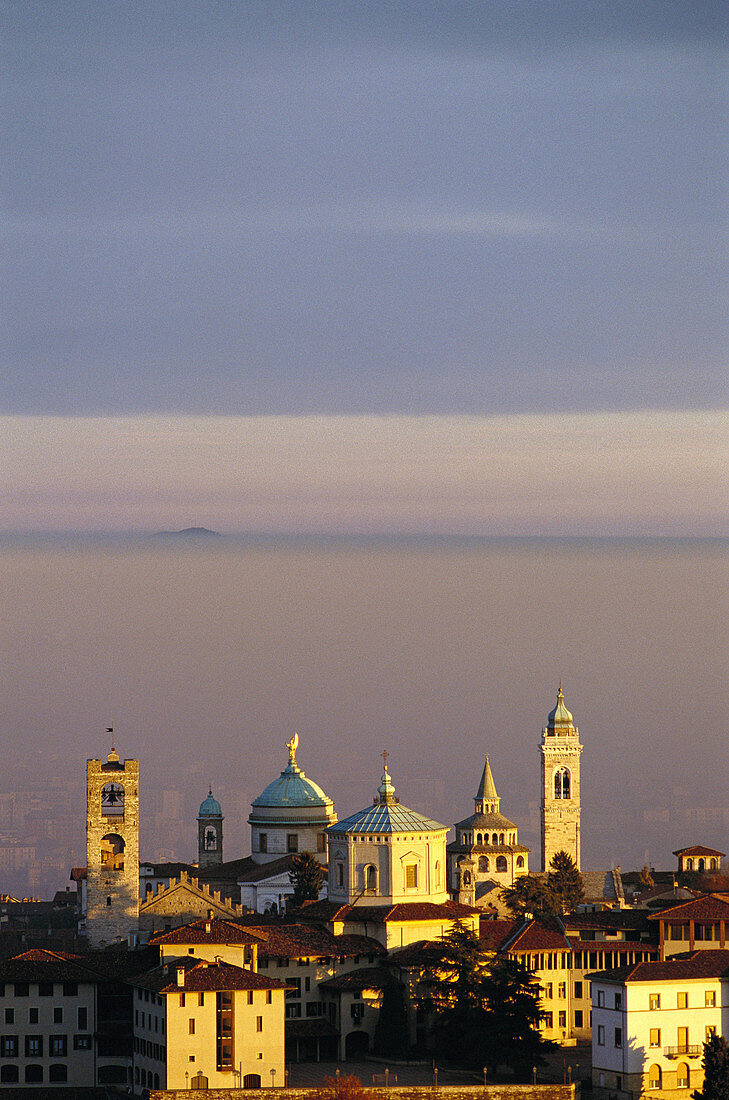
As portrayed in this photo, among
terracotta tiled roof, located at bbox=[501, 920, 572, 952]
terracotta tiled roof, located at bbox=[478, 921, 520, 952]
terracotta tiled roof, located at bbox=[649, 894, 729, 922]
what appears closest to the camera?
terracotta tiled roof, located at bbox=[649, 894, 729, 922]

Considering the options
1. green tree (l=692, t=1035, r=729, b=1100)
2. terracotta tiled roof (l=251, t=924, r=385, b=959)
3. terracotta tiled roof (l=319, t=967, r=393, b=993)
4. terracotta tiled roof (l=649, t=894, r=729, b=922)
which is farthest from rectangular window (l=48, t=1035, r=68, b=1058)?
terracotta tiled roof (l=649, t=894, r=729, b=922)

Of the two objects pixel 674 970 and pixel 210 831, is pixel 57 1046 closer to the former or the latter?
pixel 674 970

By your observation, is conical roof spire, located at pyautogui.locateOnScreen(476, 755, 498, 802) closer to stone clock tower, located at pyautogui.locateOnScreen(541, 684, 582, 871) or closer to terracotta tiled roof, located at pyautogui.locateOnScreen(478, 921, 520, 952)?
stone clock tower, located at pyautogui.locateOnScreen(541, 684, 582, 871)

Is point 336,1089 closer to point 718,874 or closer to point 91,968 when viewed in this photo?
point 91,968

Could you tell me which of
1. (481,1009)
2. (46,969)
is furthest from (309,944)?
(46,969)

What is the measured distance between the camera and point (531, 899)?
95.9m

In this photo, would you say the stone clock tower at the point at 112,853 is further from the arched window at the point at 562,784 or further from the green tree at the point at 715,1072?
the arched window at the point at 562,784

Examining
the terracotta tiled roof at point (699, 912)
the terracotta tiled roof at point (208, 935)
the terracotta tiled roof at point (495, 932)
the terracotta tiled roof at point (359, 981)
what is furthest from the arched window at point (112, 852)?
the terracotta tiled roof at point (699, 912)

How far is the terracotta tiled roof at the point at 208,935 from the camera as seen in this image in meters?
74.7

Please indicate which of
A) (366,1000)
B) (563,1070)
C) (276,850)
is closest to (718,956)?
(563,1070)

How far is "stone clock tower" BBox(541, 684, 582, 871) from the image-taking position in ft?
449

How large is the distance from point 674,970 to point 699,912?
23.9ft

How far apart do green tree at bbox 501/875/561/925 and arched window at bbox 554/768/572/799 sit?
34615 mm

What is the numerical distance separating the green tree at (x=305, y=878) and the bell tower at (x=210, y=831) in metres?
Result: 20.6
